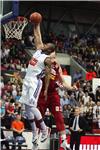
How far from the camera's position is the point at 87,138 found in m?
17.1

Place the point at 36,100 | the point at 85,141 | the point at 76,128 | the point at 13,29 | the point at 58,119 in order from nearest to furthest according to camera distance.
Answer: the point at 36,100, the point at 58,119, the point at 13,29, the point at 76,128, the point at 85,141

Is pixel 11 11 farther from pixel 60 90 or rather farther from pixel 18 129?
pixel 60 90

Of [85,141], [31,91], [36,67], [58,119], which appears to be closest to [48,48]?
[36,67]

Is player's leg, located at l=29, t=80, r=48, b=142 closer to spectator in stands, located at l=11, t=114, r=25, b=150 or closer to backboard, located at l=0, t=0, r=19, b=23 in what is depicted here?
backboard, located at l=0, t=0, r=19, b=23

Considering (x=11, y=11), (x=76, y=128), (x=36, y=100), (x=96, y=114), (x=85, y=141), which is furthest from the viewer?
(x=96, y=114)

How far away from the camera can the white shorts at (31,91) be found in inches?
436

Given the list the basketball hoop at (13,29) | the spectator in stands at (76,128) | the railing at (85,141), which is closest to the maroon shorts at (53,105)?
the railing at (85,141)

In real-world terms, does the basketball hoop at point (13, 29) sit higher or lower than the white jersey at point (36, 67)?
higher

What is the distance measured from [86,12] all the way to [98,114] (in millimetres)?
16994

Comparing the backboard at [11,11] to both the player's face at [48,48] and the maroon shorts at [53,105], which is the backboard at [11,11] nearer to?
the player's face at [48,48]

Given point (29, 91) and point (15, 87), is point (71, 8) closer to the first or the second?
point (15, 87)

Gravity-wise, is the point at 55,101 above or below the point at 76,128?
above

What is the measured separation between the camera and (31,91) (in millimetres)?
11102

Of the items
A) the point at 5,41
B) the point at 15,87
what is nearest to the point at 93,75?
Result: the point at 5,41
